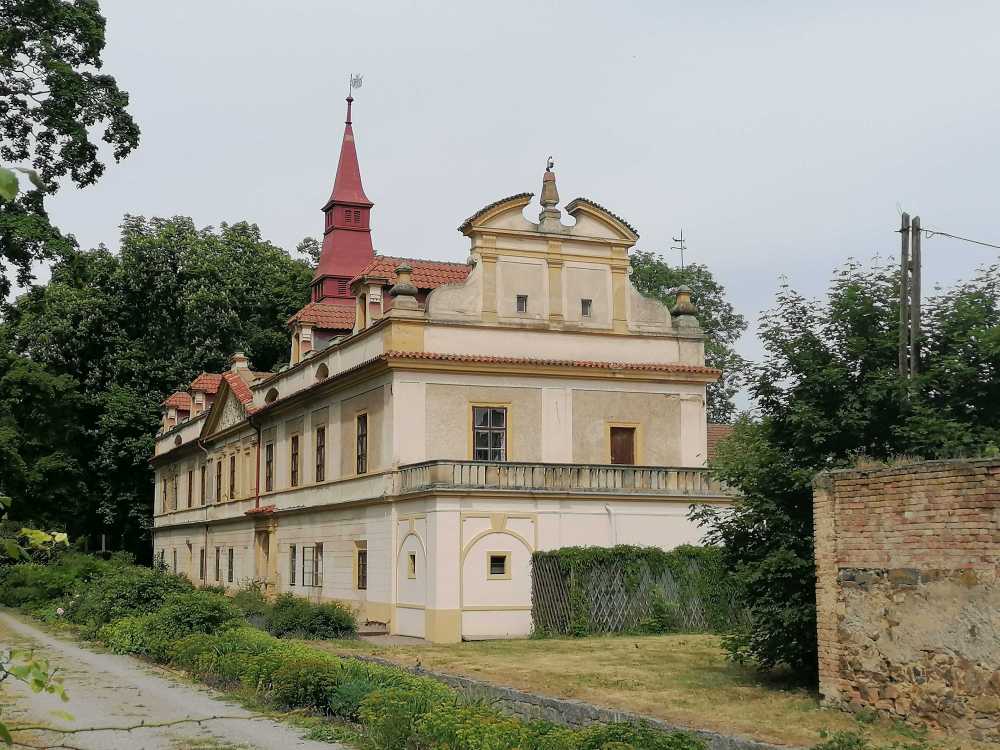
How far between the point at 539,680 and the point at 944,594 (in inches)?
294

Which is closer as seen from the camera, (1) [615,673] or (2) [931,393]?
(2) [931,393]

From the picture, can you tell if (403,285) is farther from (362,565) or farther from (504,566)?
(362,565)

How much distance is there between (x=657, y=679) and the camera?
18.4 m

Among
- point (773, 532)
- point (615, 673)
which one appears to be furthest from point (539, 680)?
point (773, 532)

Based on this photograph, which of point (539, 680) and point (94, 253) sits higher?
point (94, 253)

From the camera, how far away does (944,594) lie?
42.1ft

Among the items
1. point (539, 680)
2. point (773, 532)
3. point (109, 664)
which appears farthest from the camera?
point (109, 664)

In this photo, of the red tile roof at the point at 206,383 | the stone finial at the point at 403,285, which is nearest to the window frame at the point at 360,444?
the stone finial at the point at 403,285

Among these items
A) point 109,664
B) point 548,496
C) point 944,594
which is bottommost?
point 109,664

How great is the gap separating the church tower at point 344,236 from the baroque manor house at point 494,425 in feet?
40.7

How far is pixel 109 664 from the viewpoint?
22.7 m

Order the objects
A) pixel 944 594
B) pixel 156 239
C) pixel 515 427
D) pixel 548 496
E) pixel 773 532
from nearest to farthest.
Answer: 1. pixel 944 594
2. pixel 773 532
3. pixel 548 496
4. pixel 515 427
5. pixel 156 239

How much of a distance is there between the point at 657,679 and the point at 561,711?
14.3 feet

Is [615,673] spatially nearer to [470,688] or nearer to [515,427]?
[470,688]
